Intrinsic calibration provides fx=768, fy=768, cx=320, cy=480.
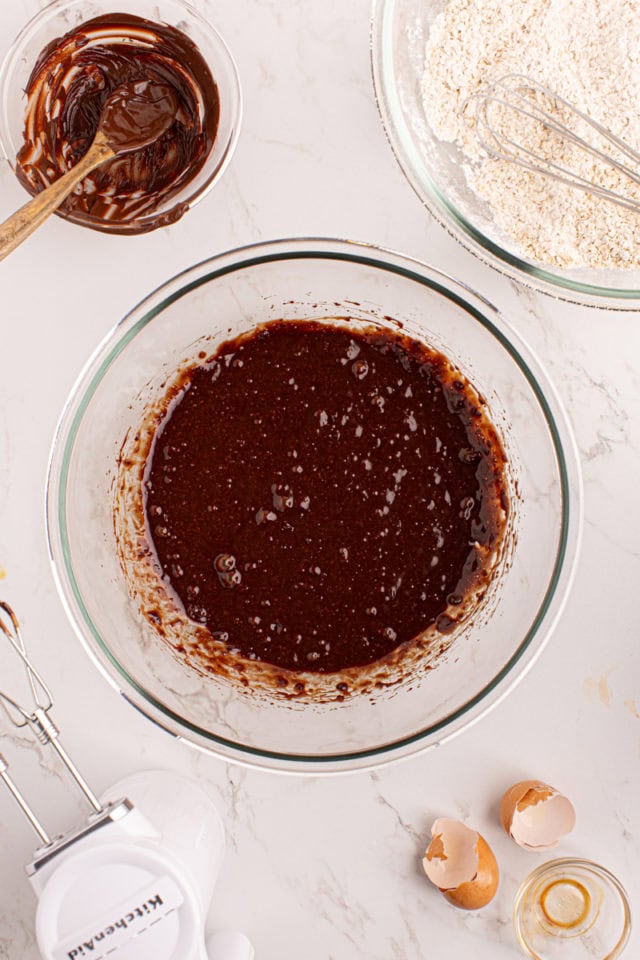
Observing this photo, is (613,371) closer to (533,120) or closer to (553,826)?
(533,120)

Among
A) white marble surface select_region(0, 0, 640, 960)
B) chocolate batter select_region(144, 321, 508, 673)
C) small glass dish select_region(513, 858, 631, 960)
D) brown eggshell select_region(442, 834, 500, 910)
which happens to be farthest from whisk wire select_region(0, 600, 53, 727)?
small glass dish select_region(513, 858, 631, 960)

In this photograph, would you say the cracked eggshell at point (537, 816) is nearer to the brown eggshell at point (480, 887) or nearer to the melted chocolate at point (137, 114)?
the brown eggshell at point (480, 887)

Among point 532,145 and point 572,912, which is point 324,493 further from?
point 572,912

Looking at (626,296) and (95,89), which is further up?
(95,89)

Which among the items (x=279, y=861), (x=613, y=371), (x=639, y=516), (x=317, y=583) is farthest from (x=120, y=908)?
(x=613, y=371)

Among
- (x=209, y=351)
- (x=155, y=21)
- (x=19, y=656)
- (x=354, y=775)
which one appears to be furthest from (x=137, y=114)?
(x=354, y=775)

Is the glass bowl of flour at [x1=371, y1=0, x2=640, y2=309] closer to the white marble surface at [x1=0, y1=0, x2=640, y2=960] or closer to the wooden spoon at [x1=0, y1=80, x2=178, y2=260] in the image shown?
the white marble surface at [x1=0, y1=0, x2=640, y2=960]
